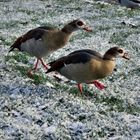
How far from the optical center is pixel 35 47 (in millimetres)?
16391

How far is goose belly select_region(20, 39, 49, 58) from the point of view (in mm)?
16125

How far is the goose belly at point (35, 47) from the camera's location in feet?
52.9

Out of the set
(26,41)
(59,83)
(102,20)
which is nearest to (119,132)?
(59,83)

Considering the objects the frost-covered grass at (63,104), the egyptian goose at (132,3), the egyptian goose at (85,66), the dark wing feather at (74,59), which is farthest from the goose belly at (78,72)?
the egyptian goose at (132,3)

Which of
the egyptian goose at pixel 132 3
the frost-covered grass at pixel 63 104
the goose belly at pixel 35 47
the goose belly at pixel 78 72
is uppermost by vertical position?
the goose belly at pixel 78 72

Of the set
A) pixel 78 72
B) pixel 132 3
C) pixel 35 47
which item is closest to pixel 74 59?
pixel 78 72

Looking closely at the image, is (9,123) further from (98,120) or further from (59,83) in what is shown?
(59,83)

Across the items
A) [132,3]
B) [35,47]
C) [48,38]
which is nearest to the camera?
[48,38]

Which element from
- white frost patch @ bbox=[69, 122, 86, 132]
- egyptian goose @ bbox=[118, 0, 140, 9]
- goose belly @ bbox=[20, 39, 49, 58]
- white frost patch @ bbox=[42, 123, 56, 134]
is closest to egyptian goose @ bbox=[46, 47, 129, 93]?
goose belly @ bbox=[20, 39, 49, 58]

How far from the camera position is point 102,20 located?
33.1 meters

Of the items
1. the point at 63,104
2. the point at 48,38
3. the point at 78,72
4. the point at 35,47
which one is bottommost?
the point at 63,104

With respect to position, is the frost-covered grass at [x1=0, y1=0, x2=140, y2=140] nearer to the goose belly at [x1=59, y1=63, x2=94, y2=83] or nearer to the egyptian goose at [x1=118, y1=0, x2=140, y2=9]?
the goose belly at [x1=59, y1=63, x2=94, y2=83]

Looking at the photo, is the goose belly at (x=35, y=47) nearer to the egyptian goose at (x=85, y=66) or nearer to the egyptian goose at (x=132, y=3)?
the egyptian goose at (x=85, y=66)

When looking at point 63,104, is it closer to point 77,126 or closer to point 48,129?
point 77,126
